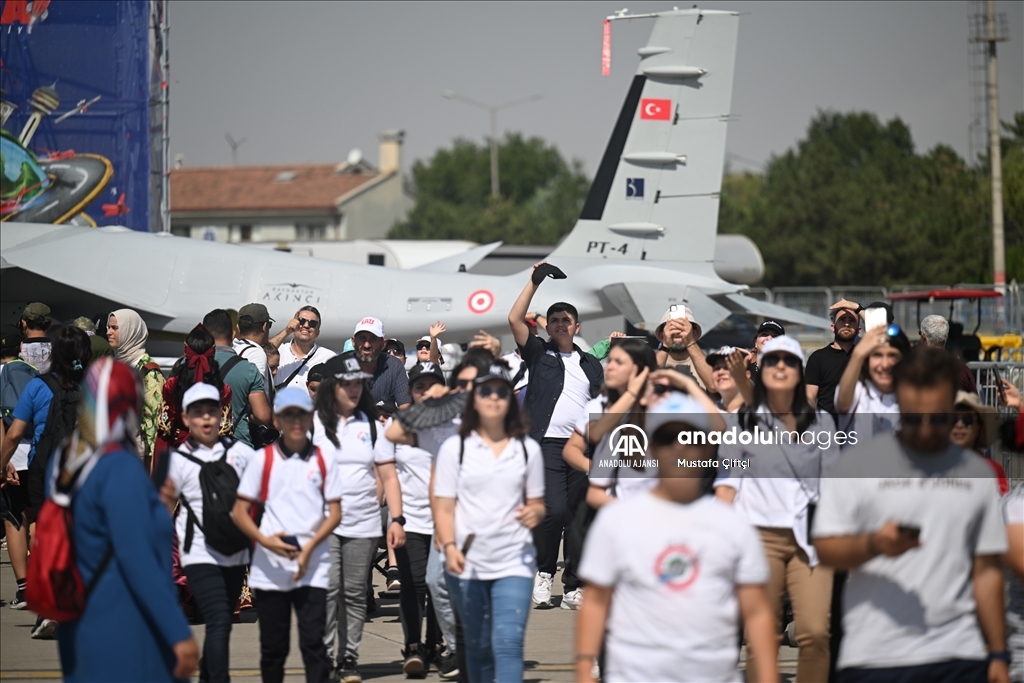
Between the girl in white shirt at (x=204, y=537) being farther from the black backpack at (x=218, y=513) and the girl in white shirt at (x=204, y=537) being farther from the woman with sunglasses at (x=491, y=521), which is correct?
the woman with sunglasses at (x=491, y=521)

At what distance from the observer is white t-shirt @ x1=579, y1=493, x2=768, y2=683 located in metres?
3.81

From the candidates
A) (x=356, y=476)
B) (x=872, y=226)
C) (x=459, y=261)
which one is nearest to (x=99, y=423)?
(x=356, y=476)

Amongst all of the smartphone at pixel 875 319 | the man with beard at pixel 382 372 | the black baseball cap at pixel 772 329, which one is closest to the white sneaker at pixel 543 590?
the man with beard at pixel 382 372

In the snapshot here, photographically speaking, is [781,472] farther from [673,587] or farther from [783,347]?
[673,587]

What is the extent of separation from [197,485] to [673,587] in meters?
3.21

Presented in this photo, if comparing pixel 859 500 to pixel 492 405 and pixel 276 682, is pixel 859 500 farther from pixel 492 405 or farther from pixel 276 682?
pixel 276 682

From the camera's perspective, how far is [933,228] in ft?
179

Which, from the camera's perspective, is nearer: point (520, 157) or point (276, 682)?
point (276, 682)

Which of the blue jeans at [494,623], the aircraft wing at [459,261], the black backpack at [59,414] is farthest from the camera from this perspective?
the aircraft wing at [459,261]

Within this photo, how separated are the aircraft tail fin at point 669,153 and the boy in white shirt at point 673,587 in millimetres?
13940

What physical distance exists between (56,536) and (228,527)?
1.92 m

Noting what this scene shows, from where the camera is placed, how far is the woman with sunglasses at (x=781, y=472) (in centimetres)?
562

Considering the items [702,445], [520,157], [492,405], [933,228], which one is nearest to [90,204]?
[492,405]

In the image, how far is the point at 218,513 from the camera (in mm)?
5988
